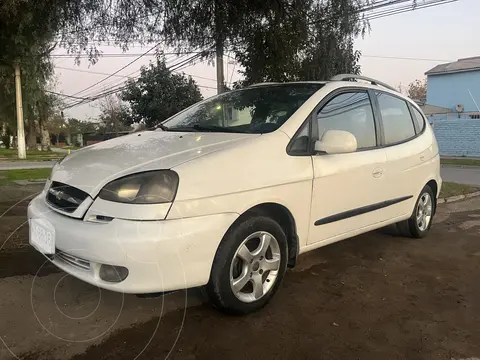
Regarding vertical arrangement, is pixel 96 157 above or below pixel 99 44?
below

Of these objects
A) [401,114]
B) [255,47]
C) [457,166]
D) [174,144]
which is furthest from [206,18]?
[457,166]

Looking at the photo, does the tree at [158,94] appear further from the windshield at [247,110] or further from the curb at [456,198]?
the windshield at [247,110]

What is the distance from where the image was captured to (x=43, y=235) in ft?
9.12

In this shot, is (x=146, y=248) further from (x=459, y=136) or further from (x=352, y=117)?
(x=459, y=136)

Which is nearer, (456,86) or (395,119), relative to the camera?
(395,119)

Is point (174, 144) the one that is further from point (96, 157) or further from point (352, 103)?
point (352, 103)

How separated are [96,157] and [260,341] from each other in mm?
1698

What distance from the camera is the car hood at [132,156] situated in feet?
8.64

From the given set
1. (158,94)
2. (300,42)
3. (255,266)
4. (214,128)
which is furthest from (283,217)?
(158,94)

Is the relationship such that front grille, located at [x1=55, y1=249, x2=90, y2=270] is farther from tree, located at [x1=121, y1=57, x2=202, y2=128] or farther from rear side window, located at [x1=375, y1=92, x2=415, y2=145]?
tree, located at [x1=121, y1=57, x2=202, y2=128]

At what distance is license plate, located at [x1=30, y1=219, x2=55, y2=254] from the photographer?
2.68m

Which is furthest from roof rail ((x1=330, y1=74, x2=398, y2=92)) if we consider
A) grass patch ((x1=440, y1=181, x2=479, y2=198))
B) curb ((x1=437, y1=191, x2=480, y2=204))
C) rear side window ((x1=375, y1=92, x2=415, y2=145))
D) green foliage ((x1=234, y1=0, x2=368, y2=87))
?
grass patch ((x1=440, y1=181, x2=479, y2=198))

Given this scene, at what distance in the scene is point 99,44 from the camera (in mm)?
7035

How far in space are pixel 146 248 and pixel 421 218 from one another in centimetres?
382
